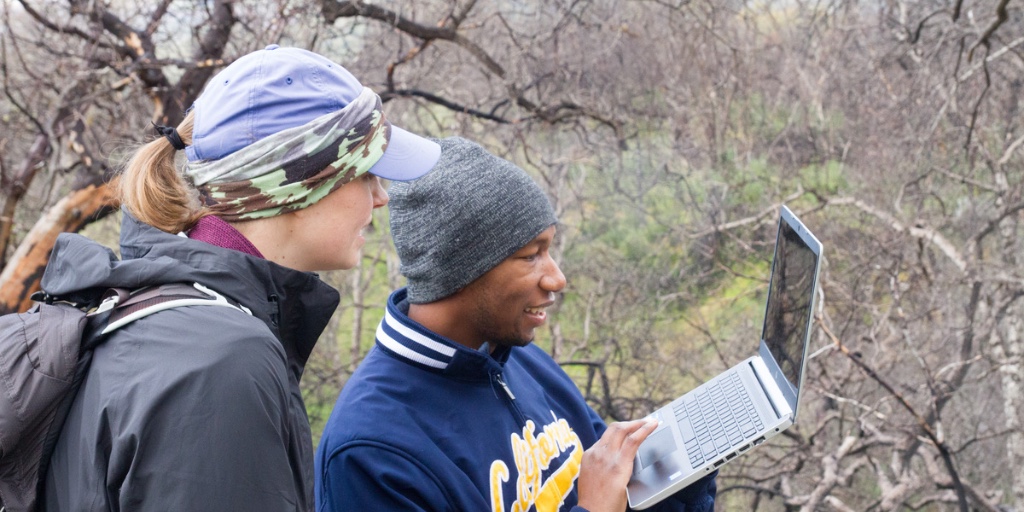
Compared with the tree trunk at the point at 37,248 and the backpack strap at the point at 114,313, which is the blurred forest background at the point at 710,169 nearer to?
the tree trunk at the point at 37,248

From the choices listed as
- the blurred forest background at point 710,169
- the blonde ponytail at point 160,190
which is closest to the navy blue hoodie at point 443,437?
the blonde ponytail at point 160,190

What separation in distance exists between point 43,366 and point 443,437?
773 millimetres

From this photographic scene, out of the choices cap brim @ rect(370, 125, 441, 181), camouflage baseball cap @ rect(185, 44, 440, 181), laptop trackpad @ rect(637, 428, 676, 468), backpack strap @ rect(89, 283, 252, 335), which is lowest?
laptop trackpad @ rect(637, 428, 676, 468)

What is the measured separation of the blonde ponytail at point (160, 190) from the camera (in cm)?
133

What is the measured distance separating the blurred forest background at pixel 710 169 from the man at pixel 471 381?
3.24 ft

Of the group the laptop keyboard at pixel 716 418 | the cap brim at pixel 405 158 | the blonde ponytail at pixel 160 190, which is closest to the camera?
the blonde ponytail at pixel 160 190

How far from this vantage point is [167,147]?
1.43m

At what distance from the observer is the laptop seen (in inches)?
71.3

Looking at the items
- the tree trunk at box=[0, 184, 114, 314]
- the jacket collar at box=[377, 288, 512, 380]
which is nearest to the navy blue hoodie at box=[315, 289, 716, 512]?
the jacket collar at box=[377, 288, 512, 380]

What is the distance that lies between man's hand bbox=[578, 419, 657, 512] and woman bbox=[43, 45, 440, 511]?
2.11 ft

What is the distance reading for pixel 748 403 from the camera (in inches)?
79.3

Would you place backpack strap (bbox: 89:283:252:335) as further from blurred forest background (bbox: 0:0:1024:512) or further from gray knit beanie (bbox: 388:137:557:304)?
blurred forest background (bbox: 0:0:1024:512)

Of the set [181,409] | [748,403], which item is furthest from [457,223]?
[181,409]

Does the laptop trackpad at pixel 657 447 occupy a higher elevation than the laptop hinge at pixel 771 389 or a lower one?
lower
